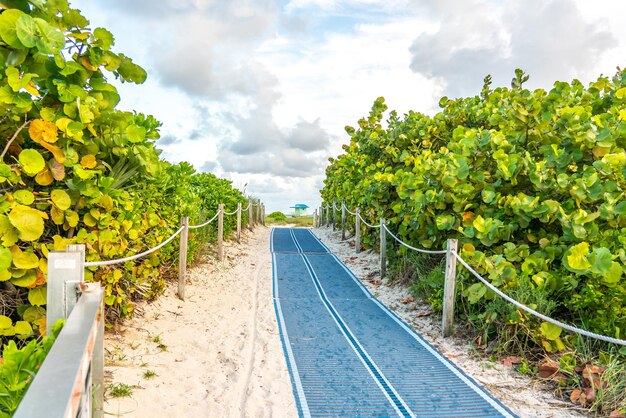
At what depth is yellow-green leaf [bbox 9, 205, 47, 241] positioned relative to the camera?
305cm

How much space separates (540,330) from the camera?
5004 mm

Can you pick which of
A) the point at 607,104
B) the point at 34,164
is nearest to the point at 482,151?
the point at 607,104

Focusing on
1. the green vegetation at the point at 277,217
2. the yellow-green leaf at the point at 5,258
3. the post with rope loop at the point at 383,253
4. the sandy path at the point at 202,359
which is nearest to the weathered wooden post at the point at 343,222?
the post with rope loop at the point at 383,253

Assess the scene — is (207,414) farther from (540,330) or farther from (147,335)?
(540,330)

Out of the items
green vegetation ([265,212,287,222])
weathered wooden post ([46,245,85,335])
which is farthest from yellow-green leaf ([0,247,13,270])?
green vegetation ([265,212,287,222])

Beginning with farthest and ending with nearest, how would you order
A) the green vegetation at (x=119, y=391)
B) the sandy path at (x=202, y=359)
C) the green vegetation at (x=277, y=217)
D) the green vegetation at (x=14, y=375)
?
the green vegetation at (x=277, y=217) < the sandy path at (x=202, y=359) < the green vegetation at (x=119, y=391) < the green vegetation at (x=14, y=375)

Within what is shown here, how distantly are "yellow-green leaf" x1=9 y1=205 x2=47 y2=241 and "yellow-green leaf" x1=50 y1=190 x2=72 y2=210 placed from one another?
1.43 ft

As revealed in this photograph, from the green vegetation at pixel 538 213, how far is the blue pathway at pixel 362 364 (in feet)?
3.06

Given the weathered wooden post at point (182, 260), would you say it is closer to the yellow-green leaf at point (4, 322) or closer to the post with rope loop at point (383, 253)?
the yellow-green leaf at point (4, 322)

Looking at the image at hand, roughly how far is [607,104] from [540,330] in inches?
177

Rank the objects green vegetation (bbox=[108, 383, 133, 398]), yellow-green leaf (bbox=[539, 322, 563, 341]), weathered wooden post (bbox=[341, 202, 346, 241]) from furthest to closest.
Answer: weathered wooden post (bbox=[341, 202, 346, 241])
yellow-green leaf (bbox=[539, 322, 563, 341])
green vegetation (bbox=[108, 383, 133, 398])

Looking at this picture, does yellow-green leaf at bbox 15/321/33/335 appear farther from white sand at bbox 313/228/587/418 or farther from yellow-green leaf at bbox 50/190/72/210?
white sand at bbox 313/228/587/418

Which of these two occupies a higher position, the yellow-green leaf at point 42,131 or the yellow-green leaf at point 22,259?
the yellow-green leaf at point 42,131

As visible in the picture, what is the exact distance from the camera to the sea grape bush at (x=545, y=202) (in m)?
4.98
